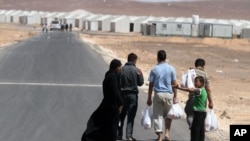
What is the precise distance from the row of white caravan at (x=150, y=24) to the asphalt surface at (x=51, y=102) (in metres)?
62.4

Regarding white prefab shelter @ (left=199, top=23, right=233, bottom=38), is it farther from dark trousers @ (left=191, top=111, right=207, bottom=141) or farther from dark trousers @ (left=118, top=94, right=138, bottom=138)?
dark trousers @ (left=191, top=111, right=207, bottom=141)

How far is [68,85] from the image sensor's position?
19750mm

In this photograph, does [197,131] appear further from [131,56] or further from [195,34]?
[195,34]

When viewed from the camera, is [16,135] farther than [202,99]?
Yes

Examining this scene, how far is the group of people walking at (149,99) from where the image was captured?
7750mm

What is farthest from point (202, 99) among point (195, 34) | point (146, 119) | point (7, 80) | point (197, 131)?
point (195, 34)

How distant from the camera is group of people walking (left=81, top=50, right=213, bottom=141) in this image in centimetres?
775

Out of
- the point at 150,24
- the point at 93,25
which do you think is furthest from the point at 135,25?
the point at 150,24

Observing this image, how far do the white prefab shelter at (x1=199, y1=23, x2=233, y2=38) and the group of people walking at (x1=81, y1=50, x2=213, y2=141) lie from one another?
78.3 metres

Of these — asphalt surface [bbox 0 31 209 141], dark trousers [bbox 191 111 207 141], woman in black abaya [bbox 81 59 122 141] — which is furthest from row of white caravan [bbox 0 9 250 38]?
woman in black abaya [bbox 81 59 122 141]

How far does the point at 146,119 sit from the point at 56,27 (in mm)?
92030

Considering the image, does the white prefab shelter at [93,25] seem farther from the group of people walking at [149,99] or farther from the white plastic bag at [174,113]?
the white plastic bag at [174,113]

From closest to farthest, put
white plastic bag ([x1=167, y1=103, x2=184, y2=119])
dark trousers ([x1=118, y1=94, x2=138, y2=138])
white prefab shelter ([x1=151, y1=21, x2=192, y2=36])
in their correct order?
1. white plastic bag ([x1=167, y1=103, x2=184, y2=119])
2. dark trousers ([x1=118, y1=94, x2=138, y2=138])
3. white prefab shelter ([x1=151, y1=21, x2=192, y2=36])

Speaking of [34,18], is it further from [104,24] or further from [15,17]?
[104,24]
